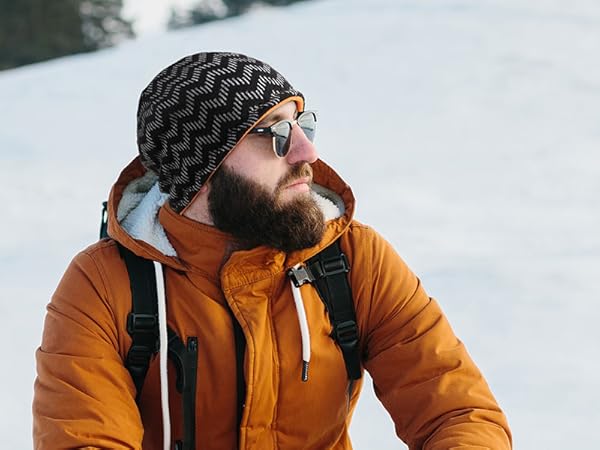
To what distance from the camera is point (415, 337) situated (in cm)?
253

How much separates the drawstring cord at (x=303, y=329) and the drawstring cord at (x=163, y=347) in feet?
1.05

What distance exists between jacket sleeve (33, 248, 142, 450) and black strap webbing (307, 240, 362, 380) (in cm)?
51

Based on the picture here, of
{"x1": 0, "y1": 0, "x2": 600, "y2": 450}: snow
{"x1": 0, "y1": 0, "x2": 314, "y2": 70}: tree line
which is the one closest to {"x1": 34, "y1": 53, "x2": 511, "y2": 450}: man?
{"x1": 0, "y1": 0, "x2": 600, "y2": 450}: snow

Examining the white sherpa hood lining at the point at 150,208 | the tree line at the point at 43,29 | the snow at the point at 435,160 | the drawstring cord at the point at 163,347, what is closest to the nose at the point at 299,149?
the white sherpa hood lining at the point at 150,208

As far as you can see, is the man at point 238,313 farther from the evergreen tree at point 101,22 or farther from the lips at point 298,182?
the evergreen tree at point 101,22

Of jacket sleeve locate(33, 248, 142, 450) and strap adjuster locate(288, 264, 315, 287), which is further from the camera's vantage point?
strap adjuster locate(288, 264, 315, 287)

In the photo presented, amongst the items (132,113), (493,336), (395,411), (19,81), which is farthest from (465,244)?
(19,81)

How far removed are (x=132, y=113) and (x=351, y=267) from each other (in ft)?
24.9

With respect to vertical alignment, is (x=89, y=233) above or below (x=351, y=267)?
below

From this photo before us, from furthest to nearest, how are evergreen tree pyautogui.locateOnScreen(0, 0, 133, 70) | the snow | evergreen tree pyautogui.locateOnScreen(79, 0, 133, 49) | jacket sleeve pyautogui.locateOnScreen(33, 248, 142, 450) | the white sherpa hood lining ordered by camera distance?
evergreen tree pyautogui.locateOnScreen(79, 0, 133, 49)
evergreen tree pyautogui.locateOnScreen(0, 0, 133, 70)
the snow
the white sherpa hood lining
jacket sleeve pyautogui.locateOnScreen(33, 248, 142, 450)

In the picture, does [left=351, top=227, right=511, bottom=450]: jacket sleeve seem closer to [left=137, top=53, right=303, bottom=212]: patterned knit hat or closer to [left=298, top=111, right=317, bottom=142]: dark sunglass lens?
[left=298, top=111, right=317, bottom=142]: dark sunglass lens

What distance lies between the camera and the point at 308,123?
255cm

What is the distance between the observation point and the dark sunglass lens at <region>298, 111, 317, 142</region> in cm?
254

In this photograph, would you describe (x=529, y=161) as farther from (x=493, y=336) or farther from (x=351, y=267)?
(x=351, y=267)
